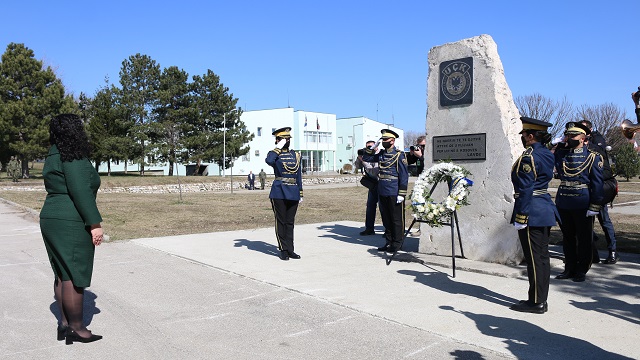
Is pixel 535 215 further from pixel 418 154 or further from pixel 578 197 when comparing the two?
pixel 418 154

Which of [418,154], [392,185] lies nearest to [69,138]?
[392,185]

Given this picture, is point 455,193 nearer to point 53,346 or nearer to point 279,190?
point 279,190

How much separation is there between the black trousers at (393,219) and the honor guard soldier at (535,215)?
3.18 metres

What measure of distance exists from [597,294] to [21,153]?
40.7 metres

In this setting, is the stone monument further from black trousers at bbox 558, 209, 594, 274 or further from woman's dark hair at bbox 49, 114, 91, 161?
woman's dark hair at bbox 49, 114, 91, 161

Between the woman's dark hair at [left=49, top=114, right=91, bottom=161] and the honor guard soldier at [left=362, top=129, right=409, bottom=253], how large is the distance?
518 cm

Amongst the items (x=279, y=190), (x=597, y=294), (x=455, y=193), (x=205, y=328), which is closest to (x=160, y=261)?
(x=279, y=190)

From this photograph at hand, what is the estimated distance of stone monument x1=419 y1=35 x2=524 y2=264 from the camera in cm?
777

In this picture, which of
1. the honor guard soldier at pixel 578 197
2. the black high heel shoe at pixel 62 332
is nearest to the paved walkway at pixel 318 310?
the black high heel shoe at pixel 62 332

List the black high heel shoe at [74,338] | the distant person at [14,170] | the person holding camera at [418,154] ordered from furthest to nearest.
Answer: the distant person at [14,170], the person holding camera at [418,154], the black high heel shoe at [74,338]

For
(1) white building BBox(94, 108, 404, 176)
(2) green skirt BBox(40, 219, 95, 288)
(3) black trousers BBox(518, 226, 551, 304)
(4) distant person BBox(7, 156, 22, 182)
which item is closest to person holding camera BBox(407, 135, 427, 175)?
(3) black trousers BBox(518, 226, 551, 304)

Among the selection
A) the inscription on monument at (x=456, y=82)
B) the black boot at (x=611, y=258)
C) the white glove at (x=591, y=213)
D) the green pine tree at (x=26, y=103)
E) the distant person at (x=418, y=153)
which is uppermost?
the green pine tree at (x=26, y=103)

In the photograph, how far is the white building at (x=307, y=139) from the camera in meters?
66.1

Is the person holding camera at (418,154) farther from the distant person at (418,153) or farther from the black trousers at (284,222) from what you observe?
the black trousers at (284,222)
